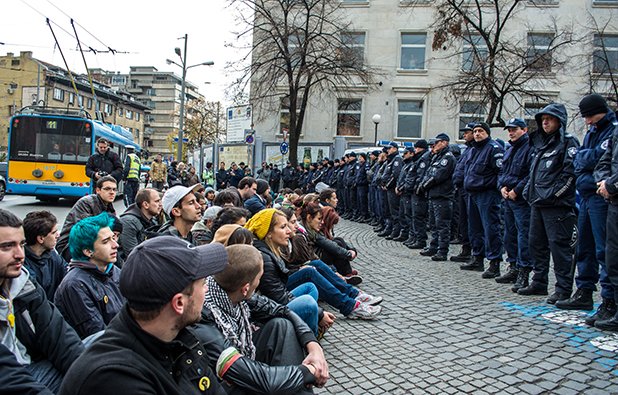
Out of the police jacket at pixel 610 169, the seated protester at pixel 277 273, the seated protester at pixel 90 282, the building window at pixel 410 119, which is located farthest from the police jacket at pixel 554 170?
the building window at pixel 410 119

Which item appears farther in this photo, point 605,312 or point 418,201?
point 418,201

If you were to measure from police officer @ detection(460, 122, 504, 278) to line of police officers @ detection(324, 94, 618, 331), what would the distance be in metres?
0.02

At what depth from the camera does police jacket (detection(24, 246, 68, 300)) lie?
3.60m

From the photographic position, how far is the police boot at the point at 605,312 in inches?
191

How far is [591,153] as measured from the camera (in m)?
5.27

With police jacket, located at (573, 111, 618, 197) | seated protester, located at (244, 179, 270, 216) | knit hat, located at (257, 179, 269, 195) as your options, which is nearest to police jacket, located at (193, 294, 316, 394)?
police jacket, located at (573, 111, 618, 197)

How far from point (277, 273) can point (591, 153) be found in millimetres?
3827

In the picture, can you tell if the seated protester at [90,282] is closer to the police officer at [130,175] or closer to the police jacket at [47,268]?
the police jacket at [47,268]

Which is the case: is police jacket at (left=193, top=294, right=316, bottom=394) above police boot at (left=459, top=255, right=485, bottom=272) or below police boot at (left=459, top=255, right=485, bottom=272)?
above

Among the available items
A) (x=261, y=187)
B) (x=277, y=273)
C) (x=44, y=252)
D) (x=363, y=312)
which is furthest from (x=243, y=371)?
(x=261, y=187)

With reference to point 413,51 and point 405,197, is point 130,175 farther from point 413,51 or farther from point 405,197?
point 413,51

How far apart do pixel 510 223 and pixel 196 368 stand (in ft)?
20.5

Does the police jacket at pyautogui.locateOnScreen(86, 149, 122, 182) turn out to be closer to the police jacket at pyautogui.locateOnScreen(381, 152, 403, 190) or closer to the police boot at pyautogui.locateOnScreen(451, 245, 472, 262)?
the police jacket at pyautogui.locateOnScreen(381, 152, 403, 190)

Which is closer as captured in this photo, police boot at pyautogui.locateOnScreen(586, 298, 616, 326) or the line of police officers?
police boot at pyautogui.locateOnScreen(586, 298, 616, 326)
